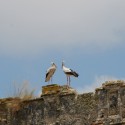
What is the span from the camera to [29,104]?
29594 millimetres

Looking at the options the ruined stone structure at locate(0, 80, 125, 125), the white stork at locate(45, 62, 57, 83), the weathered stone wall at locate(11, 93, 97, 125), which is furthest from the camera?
the white stork at locate(45, 62, 57, 83)

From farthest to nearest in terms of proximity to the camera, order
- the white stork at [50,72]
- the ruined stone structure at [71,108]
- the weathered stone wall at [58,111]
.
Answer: the white stork at [50,72], the weathered stone wall at [58,111], the ruined stone structure at [71,108]

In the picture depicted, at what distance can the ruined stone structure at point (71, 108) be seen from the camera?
89.6 feet

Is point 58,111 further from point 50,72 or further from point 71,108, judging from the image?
point 50,72

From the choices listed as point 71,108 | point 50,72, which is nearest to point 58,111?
point 71,108

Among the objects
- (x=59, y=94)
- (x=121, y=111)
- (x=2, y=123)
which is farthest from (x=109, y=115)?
(x=2, y=123)

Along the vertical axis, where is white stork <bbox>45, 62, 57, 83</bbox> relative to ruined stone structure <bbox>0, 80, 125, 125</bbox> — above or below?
above

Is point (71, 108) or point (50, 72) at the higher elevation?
point (50, 72)

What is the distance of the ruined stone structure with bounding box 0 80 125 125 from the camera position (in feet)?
89.6

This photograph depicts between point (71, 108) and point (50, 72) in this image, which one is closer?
point (71, 108)

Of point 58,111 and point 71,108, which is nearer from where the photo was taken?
point 71,108

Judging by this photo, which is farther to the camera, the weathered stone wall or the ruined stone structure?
the weathered stone wall

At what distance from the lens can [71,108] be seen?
93.0ft

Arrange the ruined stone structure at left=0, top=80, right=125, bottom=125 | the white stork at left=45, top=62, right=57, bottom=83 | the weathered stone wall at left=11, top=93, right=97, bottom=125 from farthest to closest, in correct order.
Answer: the white stork at left=45, top=62, right=57, bottom=83 < the weathered stone wall at left=11, top=93, right=97, bottom=125 < the ruined stone structure at left=0, top=80, right=125, bottom=125
